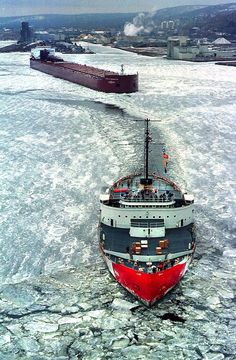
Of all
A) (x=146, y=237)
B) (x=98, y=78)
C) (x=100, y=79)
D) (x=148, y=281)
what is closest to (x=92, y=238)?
(x=146, y=237)

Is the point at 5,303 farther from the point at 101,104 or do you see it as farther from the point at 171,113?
the point at 101,104

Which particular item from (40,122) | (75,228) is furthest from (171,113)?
(75,228)

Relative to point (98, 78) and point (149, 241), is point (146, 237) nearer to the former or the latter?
point (149, 241)

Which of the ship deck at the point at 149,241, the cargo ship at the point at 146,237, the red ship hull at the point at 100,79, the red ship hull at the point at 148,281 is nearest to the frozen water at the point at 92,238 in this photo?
the red ship hull at the point at 148,281

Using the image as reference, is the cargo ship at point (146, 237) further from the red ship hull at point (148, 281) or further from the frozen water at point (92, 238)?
the frozen water at point (92, 238)

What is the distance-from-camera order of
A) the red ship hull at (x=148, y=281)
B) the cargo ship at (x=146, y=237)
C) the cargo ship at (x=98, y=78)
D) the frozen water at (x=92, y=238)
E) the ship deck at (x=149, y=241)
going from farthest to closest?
the cargo ship at (x=98, y=78), the ship deck at (x=149, y=241), the cargo ship at (x=146, y=237), the red ship hull at (x=148, y=281), the frozen water at (x=92, y=238)

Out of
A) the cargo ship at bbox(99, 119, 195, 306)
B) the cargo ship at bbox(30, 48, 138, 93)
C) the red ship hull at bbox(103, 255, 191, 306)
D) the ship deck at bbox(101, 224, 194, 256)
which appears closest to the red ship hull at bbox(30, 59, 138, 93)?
the cargo ship at bbox(30, 48, 138, 93)

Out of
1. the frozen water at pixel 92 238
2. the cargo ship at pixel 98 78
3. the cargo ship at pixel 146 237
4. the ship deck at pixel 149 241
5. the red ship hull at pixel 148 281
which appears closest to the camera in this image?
the frozen water at pixel 92 238
